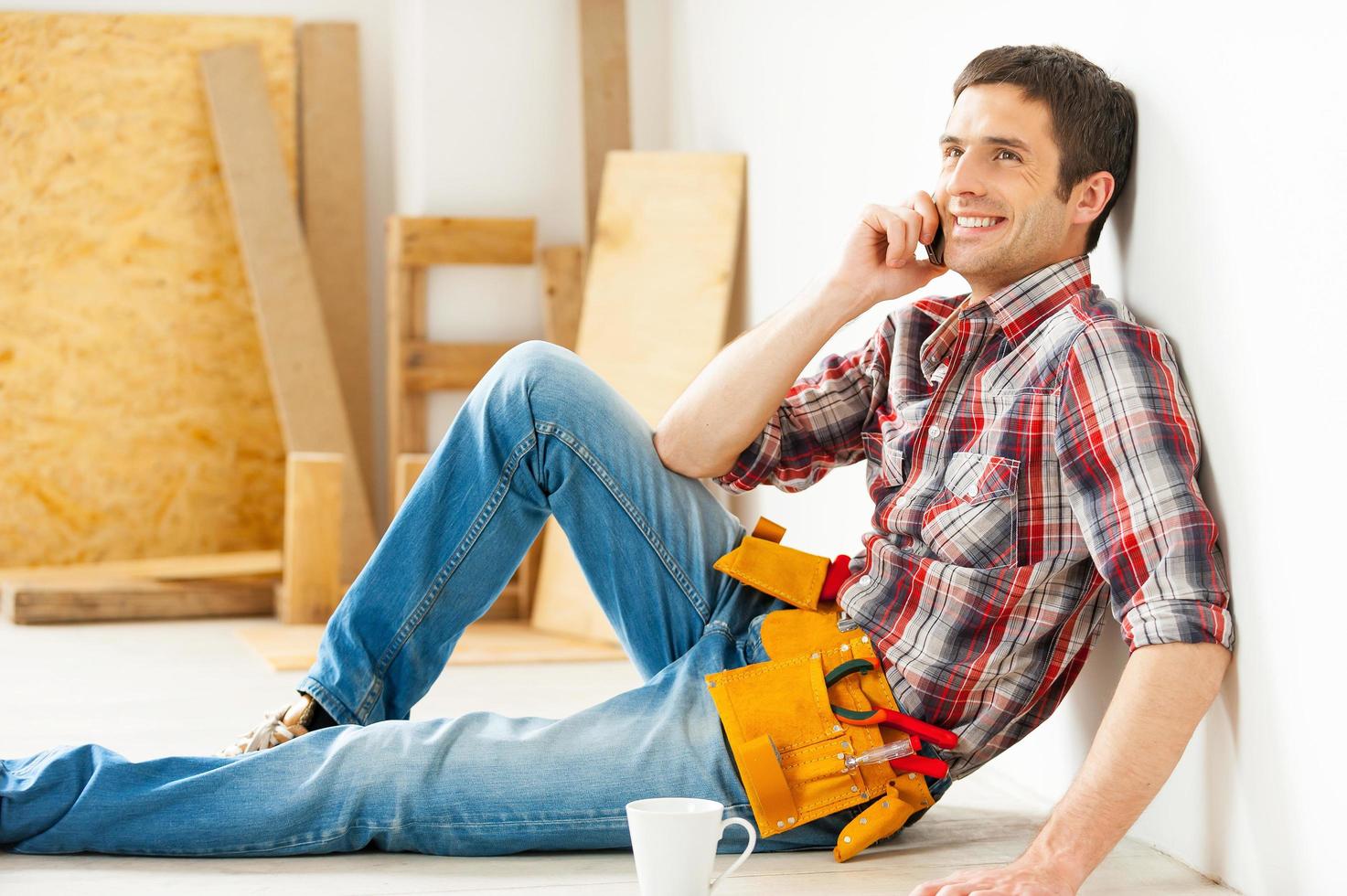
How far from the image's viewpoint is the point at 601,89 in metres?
4.48

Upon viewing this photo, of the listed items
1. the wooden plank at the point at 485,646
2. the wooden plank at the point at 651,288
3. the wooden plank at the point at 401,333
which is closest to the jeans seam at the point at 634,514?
the wooden plank at the point at 485,646

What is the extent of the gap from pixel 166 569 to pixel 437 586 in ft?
10.2

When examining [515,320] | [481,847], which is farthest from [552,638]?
[481,847]

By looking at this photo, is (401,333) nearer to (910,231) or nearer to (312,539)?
(312,539)

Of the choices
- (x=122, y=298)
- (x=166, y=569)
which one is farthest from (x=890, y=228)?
(x=122, y=298)

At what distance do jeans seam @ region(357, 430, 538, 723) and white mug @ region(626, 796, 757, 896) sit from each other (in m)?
0.57

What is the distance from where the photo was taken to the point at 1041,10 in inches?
84.1

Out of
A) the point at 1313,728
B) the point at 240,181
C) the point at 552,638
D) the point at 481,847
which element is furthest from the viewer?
the point at 240,181

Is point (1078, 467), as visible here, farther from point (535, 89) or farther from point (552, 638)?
point (535, 89)

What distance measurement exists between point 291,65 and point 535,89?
1.11m

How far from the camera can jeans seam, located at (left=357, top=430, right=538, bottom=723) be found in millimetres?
1962

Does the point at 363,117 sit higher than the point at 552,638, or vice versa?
the point at 363,117

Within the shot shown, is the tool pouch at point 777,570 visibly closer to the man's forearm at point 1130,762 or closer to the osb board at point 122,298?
the man's forearm at point 1130,762

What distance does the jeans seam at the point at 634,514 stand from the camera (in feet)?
6.41
